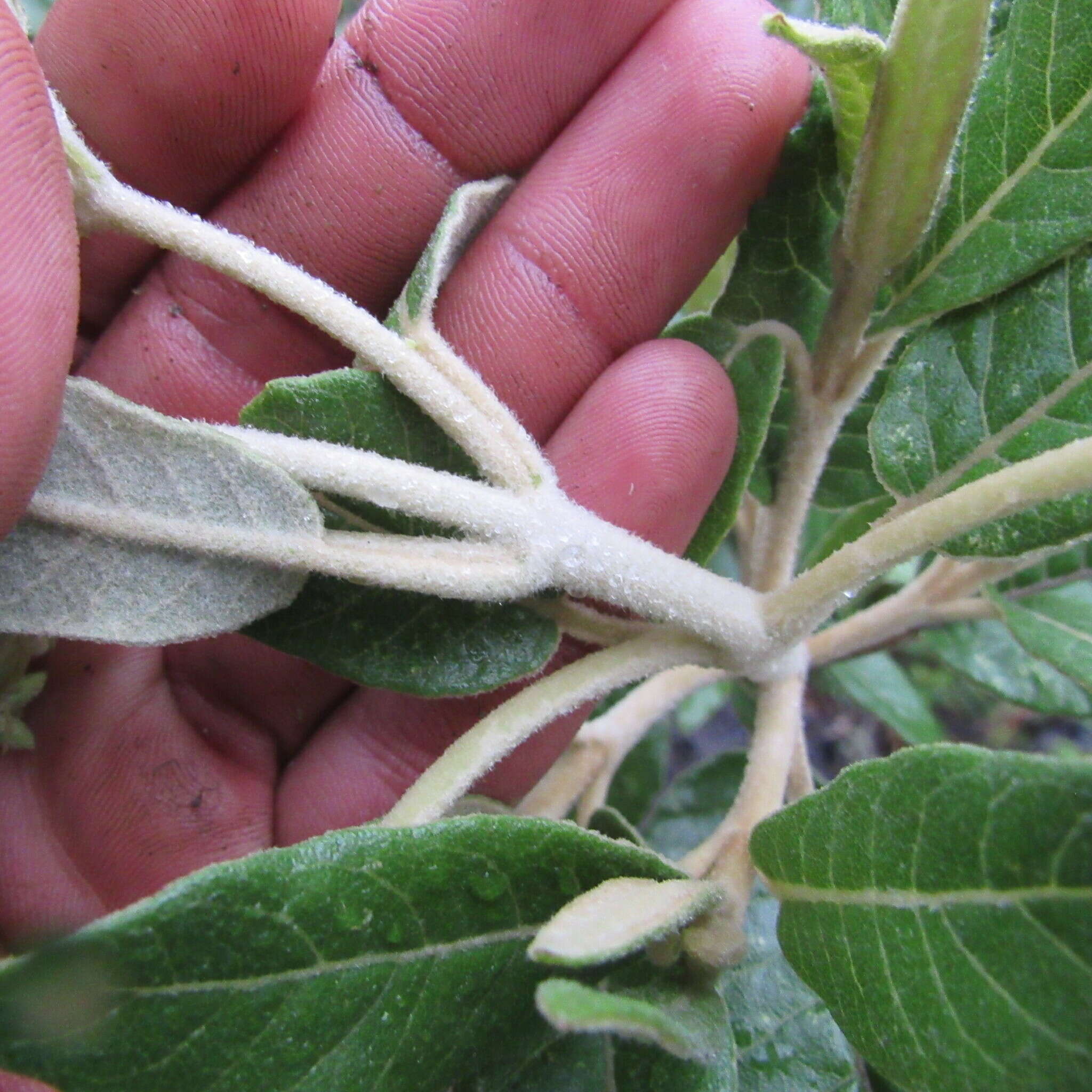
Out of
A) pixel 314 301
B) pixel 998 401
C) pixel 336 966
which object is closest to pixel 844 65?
pixel 998 401

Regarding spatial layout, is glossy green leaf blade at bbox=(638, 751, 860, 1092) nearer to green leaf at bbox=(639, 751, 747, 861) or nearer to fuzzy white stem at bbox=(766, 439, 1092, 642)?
fuzzy white stem at bbox=(766, 439, 1092, 642)

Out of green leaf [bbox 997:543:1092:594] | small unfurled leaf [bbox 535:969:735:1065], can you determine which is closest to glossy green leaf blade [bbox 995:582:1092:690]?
green leaf [bbox 997:543:1092:594]

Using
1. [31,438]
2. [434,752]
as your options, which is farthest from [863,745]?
[31,438]

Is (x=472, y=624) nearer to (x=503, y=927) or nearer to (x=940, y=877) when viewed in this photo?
(x=503, y=927)

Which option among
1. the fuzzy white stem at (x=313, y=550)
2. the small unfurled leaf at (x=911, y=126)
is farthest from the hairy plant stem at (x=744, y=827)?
the small unfurled leaf at (x=911, y=126)

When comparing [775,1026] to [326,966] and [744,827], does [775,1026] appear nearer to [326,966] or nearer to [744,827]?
[744,827]

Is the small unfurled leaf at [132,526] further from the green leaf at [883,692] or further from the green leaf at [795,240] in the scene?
the green leaf at [883,692]
